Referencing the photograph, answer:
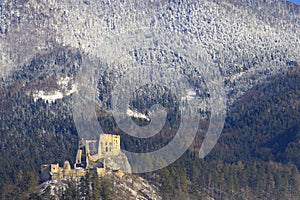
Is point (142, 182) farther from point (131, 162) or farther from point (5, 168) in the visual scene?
point (5, 168)

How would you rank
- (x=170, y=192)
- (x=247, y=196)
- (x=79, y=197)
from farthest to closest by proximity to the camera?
(x=247, y=196) → (x=170, y=192) → (x=79, y=197)

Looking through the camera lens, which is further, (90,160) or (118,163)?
(118,163)

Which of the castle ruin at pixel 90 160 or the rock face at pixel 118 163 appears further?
the rock face at pixel 118 163

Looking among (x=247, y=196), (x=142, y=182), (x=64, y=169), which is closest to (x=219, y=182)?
(x=247, y=196)

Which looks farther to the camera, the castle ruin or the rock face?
the rock face

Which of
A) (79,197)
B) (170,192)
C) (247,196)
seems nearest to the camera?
(79,197)

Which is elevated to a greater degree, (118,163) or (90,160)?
(90,160)

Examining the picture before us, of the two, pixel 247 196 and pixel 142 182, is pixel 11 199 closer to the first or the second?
pixel 142 182

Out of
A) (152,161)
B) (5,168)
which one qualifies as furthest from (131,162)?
(5,168)

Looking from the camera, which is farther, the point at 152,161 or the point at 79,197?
the point at 152,161
